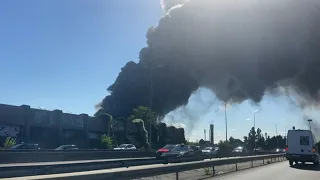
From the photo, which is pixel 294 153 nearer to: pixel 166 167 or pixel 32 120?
pixel 166 167

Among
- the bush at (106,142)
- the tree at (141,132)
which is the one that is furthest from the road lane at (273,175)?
the tree at (141,132)

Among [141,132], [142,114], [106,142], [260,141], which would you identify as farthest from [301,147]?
[260,141]

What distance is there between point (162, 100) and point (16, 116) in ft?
117

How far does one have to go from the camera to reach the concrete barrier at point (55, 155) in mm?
28453

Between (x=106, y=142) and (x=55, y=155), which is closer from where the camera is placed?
(x=55, y=155)

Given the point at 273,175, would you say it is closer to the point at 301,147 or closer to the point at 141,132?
the point at 301,147

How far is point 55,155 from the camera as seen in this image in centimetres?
3419

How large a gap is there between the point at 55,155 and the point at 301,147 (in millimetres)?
20093

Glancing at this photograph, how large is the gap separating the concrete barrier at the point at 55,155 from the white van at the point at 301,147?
58.5ft

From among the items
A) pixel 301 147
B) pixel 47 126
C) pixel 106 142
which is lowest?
pixel 301 147

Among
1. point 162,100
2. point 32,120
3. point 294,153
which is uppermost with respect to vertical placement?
point 162,100

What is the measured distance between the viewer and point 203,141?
13625 cm

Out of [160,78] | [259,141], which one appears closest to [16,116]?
[160,78]

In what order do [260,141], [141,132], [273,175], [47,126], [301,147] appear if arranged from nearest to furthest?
[273,175] → [301,147] → [47,126] → [141,132] → [260,141]
